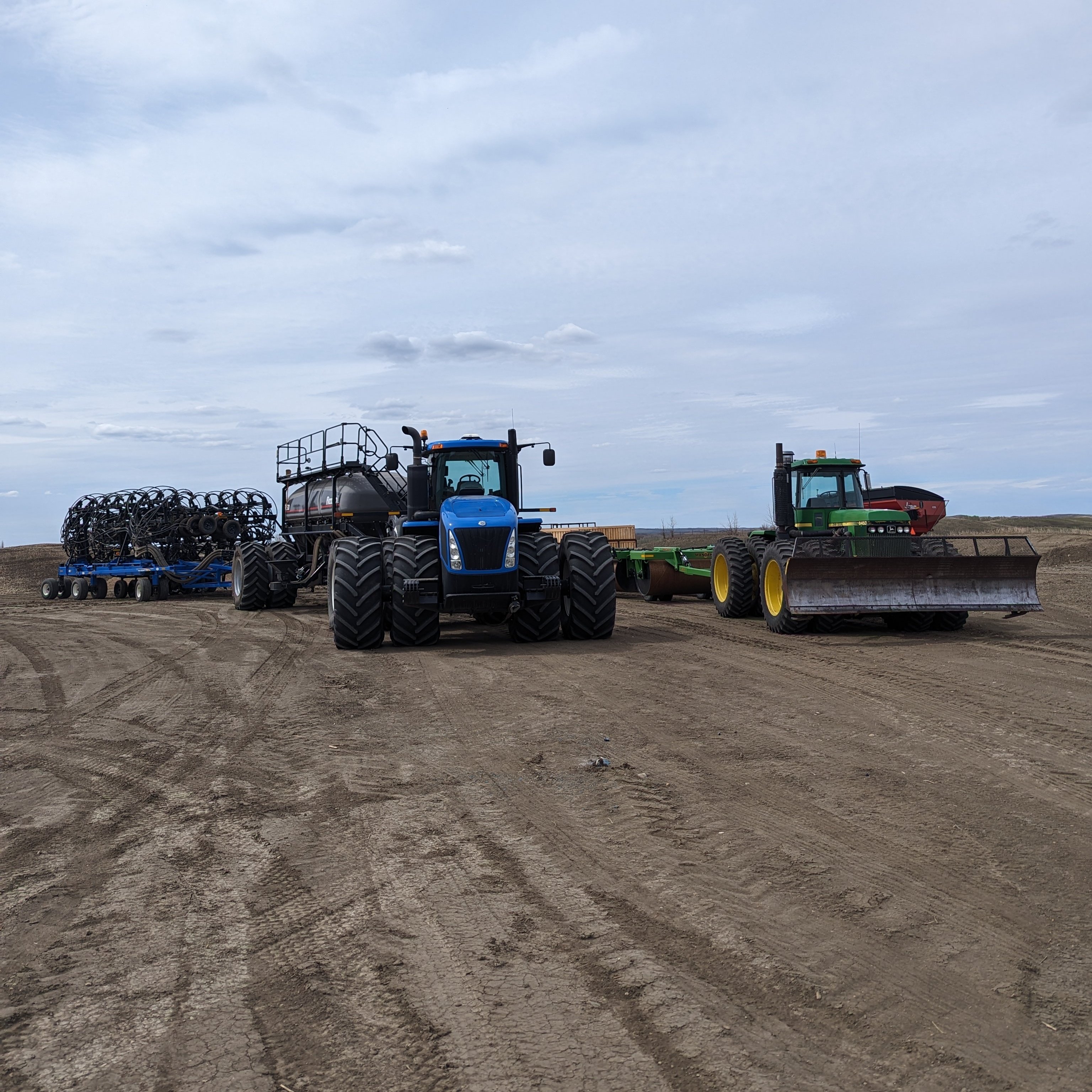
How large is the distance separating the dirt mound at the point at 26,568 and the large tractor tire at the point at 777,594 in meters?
27.8

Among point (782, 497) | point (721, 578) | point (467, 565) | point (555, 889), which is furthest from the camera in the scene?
point (721, 578)

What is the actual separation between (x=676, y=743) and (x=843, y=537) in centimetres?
642

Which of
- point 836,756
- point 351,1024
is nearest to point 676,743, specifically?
point 836,756

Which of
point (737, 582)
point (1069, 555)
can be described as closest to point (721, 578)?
point (737, 582)

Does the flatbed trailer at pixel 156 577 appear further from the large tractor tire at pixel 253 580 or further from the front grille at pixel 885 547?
the front grille at pixel 885 547

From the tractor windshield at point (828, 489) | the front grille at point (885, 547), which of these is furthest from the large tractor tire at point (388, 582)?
the tractor windshield at point (828, 489)

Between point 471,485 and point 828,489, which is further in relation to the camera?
point 828,489

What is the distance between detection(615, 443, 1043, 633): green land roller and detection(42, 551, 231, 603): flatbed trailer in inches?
610

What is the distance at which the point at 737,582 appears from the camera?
15.8 m

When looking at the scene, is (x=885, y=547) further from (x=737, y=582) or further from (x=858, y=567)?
(x=737, y=582)

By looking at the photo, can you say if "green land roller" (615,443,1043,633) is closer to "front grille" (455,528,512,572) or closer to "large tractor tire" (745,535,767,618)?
"large tractor tire" (745,535,767,618)

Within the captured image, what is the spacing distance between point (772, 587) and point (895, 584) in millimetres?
1866

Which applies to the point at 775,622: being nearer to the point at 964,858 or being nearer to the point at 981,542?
the point at 964,858

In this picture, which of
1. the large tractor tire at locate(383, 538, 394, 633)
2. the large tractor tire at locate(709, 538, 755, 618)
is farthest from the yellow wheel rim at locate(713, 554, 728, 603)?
the large tractor tire at locate(383, 538, 394, 633)
